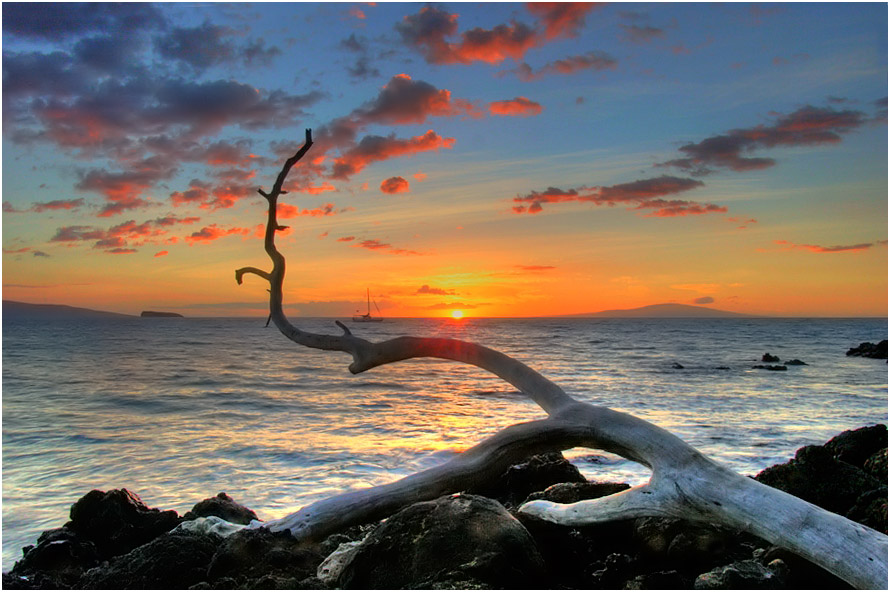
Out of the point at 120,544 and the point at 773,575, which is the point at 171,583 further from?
the point at 773,575

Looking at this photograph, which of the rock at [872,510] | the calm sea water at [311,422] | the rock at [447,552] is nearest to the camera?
the rock at [447,552]

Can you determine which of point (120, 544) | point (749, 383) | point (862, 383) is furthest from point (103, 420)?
point (862, 383)

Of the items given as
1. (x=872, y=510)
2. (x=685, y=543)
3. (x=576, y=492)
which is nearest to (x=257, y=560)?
(x=576, y=492)

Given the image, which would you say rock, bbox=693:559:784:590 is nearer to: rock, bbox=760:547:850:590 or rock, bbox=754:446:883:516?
rock, bbox=760:547:850:590

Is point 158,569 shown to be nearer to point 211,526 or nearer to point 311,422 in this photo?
point 211,526

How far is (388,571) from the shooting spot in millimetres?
3717

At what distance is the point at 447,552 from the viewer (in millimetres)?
3670

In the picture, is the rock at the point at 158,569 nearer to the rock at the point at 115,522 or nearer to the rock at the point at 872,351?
the rock at the point at 115,522

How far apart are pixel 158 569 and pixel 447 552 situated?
1.89 m

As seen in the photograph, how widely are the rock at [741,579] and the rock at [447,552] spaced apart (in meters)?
0.97

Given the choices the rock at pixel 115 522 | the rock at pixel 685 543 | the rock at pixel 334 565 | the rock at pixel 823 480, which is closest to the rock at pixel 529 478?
the rock at pixel 685 543

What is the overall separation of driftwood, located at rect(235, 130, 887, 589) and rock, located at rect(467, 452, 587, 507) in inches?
31.6

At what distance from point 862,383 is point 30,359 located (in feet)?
131

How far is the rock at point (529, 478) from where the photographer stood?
19.4ft
